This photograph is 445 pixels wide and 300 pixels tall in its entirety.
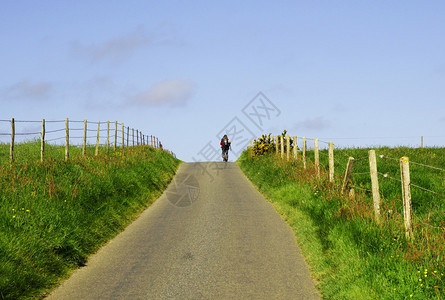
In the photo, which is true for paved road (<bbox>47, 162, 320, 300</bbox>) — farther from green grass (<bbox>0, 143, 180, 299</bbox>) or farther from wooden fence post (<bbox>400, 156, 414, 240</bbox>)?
wooden fence post (<bbox>400, 156, 414, 240</bbox>)

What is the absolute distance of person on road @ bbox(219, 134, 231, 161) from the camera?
37156mm

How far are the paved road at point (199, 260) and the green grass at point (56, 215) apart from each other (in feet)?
1.41

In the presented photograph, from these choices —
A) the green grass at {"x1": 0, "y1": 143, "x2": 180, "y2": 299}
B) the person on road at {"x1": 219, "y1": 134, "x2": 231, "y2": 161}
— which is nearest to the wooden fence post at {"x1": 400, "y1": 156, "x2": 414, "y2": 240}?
the green grass at {"x1": 0, "y1": 143, "x2": 180, "y2": 299}

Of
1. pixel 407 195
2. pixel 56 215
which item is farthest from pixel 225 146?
pixel 407 195

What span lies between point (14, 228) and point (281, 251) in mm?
5648

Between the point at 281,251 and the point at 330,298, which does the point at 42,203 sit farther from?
the point at 330,298

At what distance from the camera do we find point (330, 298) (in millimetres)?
6922

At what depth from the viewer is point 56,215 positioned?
9828 millimetres

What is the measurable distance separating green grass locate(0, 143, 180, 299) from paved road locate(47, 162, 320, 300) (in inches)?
16.9

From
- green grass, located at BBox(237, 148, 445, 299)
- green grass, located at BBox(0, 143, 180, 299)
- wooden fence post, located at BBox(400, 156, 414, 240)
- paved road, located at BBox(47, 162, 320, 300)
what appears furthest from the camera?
wooden fence post, located at BBox(400, 156, 414, 240)

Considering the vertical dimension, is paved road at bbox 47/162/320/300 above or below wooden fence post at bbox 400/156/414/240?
below

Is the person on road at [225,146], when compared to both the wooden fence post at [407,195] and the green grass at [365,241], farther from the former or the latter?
the wooden fence post at [407,195]

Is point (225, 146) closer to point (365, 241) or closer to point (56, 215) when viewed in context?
point (56, 215)

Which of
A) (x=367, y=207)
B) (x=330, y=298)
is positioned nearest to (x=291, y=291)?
(x=330, y=298)
